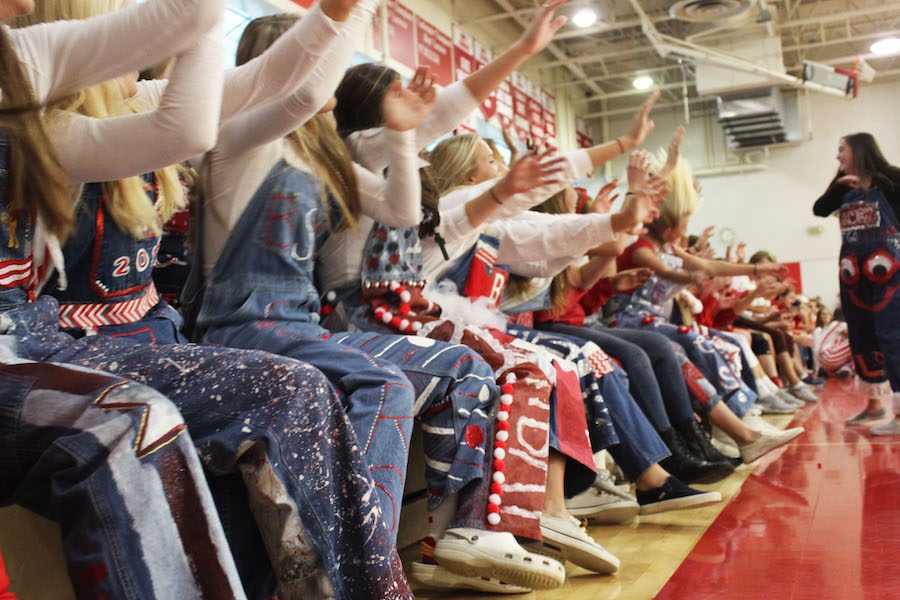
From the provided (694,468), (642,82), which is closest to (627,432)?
(694,468)

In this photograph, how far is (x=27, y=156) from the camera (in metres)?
1.23

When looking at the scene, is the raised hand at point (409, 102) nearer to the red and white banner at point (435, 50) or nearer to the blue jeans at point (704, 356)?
the blue jeans at point (704, 356)

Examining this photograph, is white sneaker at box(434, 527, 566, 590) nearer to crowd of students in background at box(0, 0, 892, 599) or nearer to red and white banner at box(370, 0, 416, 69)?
crowd of students in background at box(0, 0, 892, 599)

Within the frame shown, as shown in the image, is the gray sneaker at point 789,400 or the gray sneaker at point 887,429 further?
the gray sneaker at point 789,400

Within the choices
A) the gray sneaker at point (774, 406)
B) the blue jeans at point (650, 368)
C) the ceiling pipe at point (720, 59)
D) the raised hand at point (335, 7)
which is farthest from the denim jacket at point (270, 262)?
the ceiling pipe at point (720, 59)

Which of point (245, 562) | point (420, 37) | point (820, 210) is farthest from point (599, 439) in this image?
point (420, 37)

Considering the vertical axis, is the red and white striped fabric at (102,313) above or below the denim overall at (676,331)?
above

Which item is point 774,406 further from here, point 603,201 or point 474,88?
point 474,88

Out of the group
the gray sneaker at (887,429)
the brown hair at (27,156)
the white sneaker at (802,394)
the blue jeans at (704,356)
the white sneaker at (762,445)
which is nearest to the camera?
the brown hair at (27,156)

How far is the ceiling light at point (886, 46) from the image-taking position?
11.2 m

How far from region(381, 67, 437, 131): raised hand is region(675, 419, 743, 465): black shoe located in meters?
1.66

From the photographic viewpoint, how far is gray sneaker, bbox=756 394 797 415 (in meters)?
5.54

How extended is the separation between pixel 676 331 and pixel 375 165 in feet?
6.91

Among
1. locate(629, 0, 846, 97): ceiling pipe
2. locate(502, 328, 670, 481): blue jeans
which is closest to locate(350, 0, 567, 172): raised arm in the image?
locate(502, 328, 670, 481): blue jeans
